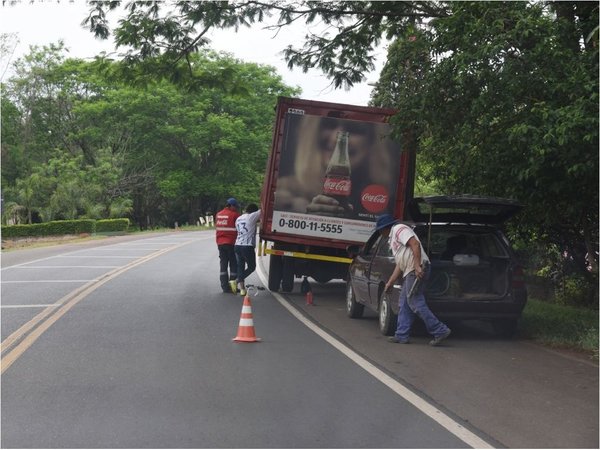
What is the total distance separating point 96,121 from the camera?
63688mm

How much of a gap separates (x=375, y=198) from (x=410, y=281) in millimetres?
5009

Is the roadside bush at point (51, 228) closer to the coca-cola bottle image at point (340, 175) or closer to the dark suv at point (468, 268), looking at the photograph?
the coca-cola bottle image at point (340, 175)

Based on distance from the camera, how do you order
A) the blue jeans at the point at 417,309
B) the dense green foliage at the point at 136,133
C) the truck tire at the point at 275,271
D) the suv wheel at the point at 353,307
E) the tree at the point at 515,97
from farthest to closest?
the dense green foliage at the point at 136,133
the truck tire at the point at 275,271
the suv wheel at the point at 353,307
the blue jeans at the point at 417,309
the tree at the point at 515,97

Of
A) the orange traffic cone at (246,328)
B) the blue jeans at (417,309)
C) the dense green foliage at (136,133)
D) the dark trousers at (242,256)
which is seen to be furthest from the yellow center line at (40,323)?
the dense green foliage at (136,133)

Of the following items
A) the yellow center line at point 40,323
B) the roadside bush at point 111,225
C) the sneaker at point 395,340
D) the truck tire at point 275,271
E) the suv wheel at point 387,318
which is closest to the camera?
the yellow center line at point 40,323

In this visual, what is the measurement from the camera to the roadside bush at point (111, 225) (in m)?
51.2

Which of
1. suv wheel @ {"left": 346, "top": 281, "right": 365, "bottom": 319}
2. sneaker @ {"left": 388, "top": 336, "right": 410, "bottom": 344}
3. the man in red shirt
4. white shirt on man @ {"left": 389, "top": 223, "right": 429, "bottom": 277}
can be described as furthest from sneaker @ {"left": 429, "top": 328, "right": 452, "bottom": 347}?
the man in red shirt

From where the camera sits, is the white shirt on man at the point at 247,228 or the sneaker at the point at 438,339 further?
the white shirt on man at the point at 247,228

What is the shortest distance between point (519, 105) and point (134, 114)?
180 feet

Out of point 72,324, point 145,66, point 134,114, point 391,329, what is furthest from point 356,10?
point 134,114

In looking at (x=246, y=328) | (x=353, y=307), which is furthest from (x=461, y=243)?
(x=246, y=328)

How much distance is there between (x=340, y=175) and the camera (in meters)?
14.9

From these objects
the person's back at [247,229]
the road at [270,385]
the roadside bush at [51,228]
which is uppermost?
the person's back at [247,229]

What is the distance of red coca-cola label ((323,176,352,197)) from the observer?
48.9ft
